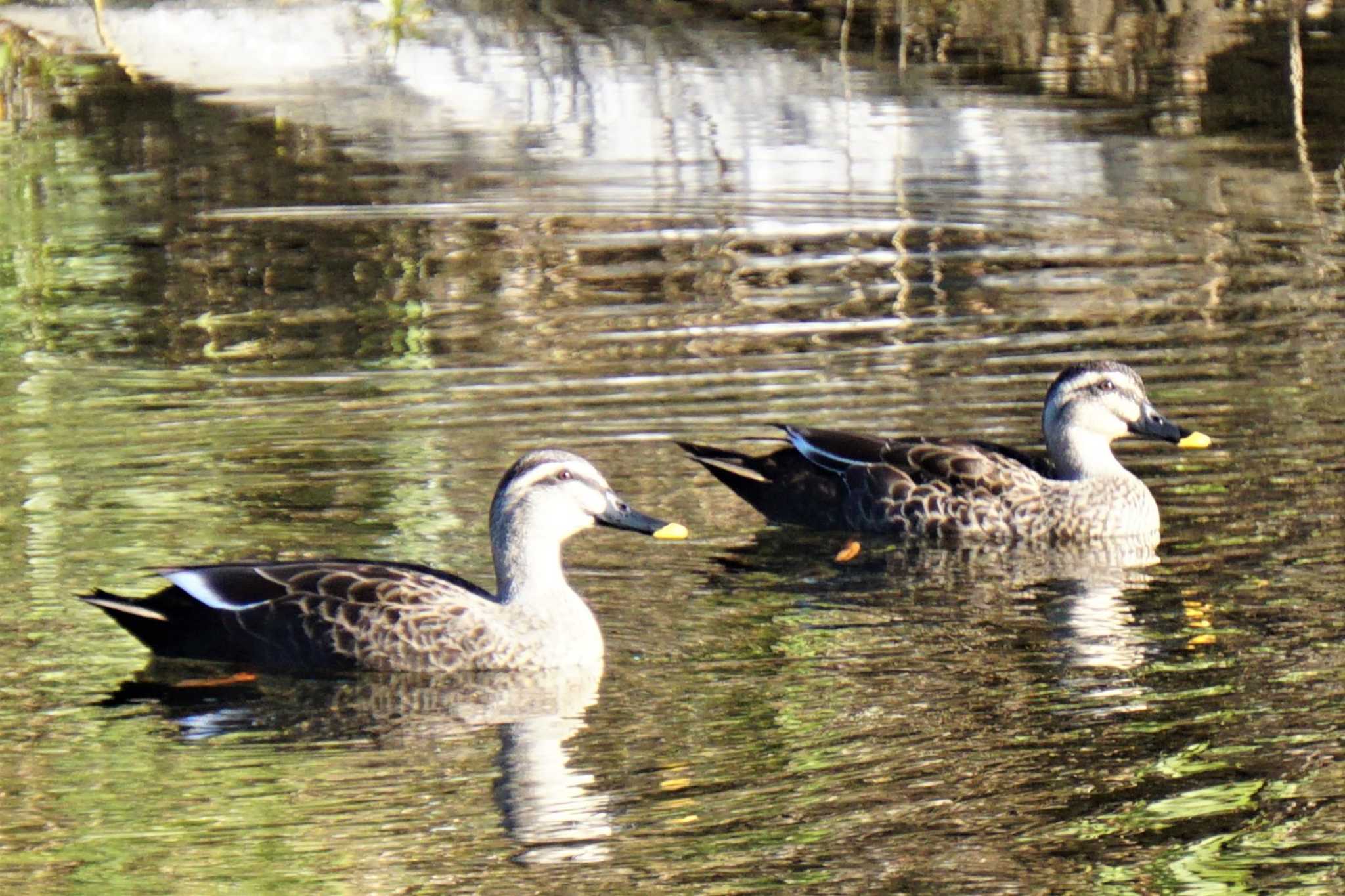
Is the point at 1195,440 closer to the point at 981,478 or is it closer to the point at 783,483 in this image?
the point at 981,478

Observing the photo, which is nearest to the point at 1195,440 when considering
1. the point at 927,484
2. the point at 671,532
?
the point at 927,484

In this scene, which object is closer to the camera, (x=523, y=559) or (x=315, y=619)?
(x=315, y=619)

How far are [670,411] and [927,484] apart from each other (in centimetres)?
178

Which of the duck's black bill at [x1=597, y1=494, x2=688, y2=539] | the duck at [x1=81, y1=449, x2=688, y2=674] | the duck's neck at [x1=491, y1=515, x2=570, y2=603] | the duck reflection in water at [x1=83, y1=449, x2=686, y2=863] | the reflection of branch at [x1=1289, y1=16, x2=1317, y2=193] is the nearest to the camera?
the duck reflection in water at [x1=83, y1=449, x2=686, y2=863]

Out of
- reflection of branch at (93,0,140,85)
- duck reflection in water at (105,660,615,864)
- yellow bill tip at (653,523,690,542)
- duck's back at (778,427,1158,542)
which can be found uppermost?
reflection of branch at (93,0,140,85)

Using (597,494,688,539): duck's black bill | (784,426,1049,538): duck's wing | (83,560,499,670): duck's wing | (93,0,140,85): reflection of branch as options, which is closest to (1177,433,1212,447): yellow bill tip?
(784,426,1049,538): duck's wing

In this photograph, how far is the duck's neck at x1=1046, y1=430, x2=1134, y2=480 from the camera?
10.1 m

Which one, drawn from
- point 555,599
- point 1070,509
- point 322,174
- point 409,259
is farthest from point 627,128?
point 555,599

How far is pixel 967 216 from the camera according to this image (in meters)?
15.8

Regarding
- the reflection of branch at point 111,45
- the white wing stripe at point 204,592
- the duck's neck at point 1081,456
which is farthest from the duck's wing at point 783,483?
the reflection of branch at point 111,45

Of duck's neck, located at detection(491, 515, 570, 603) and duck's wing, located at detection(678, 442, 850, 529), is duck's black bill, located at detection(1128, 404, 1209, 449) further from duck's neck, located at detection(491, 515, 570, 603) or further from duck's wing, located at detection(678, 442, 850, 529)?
duck's neck, located at detection(491, 515, 570, 603)

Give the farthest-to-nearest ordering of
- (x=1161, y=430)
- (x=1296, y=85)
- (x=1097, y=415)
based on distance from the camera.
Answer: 1. (x=1296, y=85)
2. (x=1097, y=415)
3. (x=1161, y=430)

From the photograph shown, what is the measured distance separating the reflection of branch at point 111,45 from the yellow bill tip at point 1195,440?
12623 mm

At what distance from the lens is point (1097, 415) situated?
400 inches
